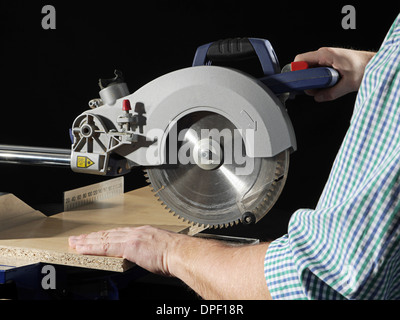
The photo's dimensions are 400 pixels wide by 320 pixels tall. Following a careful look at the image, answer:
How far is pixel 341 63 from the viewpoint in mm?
1969

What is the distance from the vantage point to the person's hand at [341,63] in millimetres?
1866

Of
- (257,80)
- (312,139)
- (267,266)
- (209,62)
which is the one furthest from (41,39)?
(267,266)

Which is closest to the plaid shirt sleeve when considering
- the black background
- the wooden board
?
the wooden board

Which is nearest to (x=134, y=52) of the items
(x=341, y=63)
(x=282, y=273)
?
(x=341, y=63)

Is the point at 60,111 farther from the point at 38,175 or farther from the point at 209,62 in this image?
the point at 209,62

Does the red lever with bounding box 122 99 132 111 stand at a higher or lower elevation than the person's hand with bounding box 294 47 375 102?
lower

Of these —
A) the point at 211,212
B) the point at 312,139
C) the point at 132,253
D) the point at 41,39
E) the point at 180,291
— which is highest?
the point at 41,39

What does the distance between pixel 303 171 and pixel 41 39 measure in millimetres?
1777

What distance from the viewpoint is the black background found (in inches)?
122

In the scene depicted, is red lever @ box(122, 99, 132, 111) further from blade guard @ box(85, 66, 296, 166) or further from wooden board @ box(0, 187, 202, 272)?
wooden board @ box(0, 187, 202, 272)

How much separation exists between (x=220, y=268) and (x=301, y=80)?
22.5 inches

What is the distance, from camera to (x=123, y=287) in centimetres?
171

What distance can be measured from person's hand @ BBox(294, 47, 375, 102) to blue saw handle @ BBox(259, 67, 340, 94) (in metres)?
0.22

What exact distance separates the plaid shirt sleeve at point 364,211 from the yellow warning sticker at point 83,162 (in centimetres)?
88
